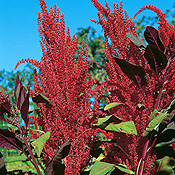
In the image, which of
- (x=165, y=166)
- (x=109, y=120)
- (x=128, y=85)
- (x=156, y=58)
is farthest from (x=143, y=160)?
(x=156, y=58)

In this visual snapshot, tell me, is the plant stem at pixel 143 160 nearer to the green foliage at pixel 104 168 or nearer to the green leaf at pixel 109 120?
the green foliage at pixel 104 168

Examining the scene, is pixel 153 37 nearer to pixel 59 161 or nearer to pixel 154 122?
pixel 154 122

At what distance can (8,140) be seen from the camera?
4.43 ft

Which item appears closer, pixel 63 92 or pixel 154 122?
pixel 154 122

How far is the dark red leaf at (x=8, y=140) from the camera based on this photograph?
4.34ft

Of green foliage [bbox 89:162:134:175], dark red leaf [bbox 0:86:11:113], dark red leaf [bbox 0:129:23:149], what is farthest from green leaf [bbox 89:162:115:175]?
dark red leaf [bbox 0:86:11:113]

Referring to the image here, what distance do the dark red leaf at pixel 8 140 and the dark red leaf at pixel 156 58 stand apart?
2.78 feet

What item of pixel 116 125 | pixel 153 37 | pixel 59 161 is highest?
pixel 153 37

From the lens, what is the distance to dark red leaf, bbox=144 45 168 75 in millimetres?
1357

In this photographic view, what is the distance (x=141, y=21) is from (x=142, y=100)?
1367 centimetres

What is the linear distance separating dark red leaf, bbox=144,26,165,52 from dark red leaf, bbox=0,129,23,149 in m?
0.93

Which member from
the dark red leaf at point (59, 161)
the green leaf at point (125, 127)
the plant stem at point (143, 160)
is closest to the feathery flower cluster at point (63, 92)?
the dark red leaf at point (59, 161)

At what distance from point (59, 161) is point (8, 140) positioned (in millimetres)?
326

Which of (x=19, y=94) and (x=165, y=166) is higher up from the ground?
(x=19, y=94)
